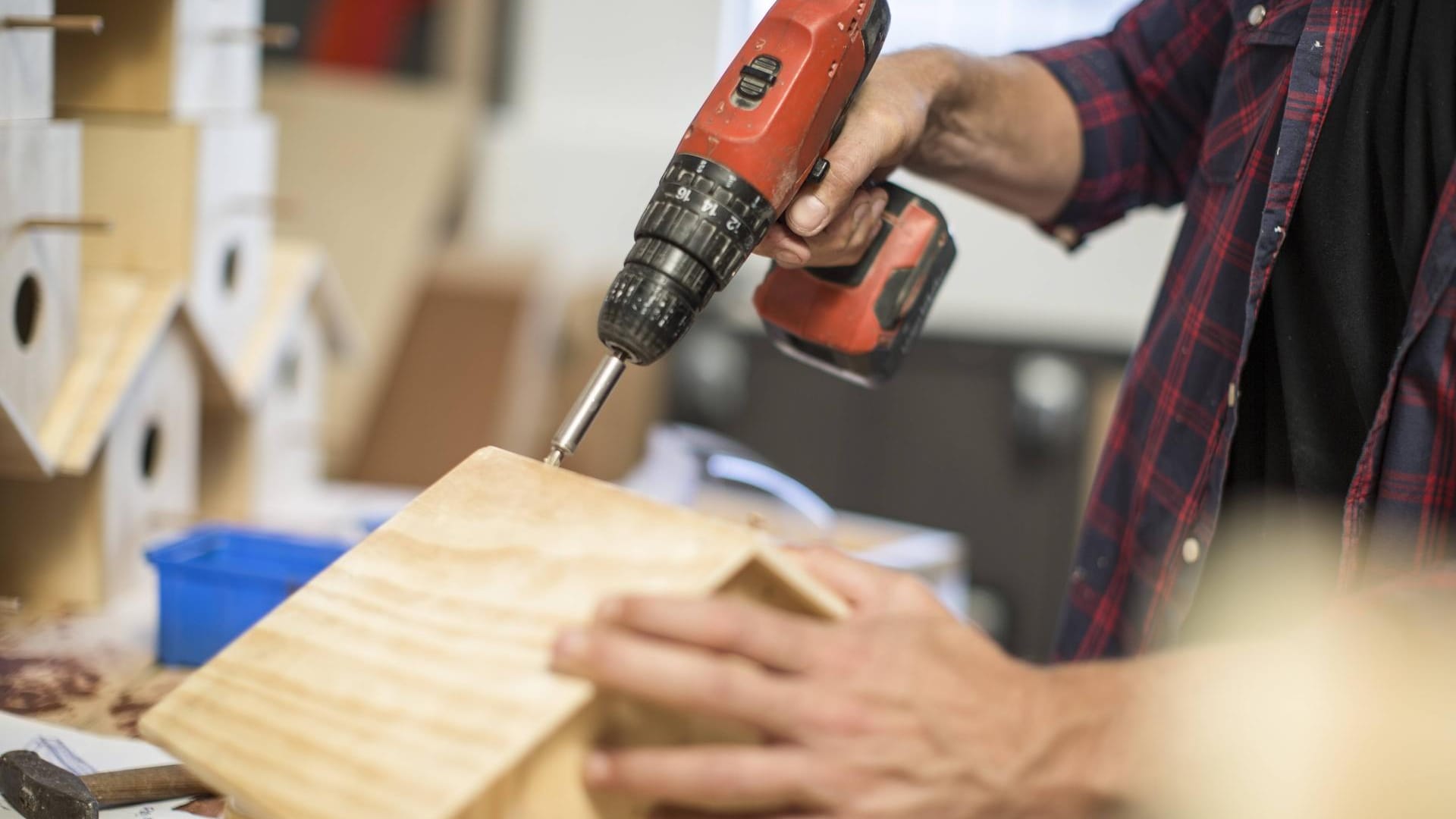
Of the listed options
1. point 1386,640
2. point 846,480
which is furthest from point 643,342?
point 846,480

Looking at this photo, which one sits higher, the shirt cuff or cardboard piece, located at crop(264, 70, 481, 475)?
the shirt cuff

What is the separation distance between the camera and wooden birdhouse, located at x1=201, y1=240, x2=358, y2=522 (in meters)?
1.56

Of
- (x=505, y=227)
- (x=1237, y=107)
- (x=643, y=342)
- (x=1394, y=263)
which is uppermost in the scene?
(x=1237, y=107)

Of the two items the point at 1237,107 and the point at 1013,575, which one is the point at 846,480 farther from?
the point at 1237,107

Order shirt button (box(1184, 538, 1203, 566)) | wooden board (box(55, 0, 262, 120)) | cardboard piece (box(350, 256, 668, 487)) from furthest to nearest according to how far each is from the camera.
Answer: cardboard piece (box(350, 256, 668, 487)), wooden board (box(55, 0, 262, 120)), shirt button (box(1184, 538, 1203, 566))

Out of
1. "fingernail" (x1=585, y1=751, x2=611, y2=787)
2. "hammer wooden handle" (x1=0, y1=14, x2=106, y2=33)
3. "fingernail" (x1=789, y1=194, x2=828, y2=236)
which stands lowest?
"fingernail" (x1=585, y1=751, x2=611, y2=787)

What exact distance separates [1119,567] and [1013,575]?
1707mm

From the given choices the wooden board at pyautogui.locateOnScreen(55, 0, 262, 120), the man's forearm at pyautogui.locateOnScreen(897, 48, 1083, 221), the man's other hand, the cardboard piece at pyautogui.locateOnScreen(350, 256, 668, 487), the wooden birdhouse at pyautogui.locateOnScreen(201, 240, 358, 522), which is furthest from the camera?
the cardboard piece at pyautogui.locateOnScreen(350, 256, 668, 487)

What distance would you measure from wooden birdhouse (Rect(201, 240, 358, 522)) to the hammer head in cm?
76

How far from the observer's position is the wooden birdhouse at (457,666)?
0.59 meters

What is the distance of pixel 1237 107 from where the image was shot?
3.40 ft

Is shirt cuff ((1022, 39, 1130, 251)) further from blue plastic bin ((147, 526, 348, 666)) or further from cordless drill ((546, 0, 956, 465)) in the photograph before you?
blue plastic bin ((147, 526, 348, 666))

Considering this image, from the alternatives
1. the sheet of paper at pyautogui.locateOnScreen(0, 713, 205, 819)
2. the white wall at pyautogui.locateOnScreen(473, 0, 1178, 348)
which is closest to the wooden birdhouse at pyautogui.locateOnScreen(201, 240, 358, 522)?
the sheet of paper at pyautogui.locateOnScreen(0, 713, 205, 819)

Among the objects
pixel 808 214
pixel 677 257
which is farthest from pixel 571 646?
pixel 808 214
